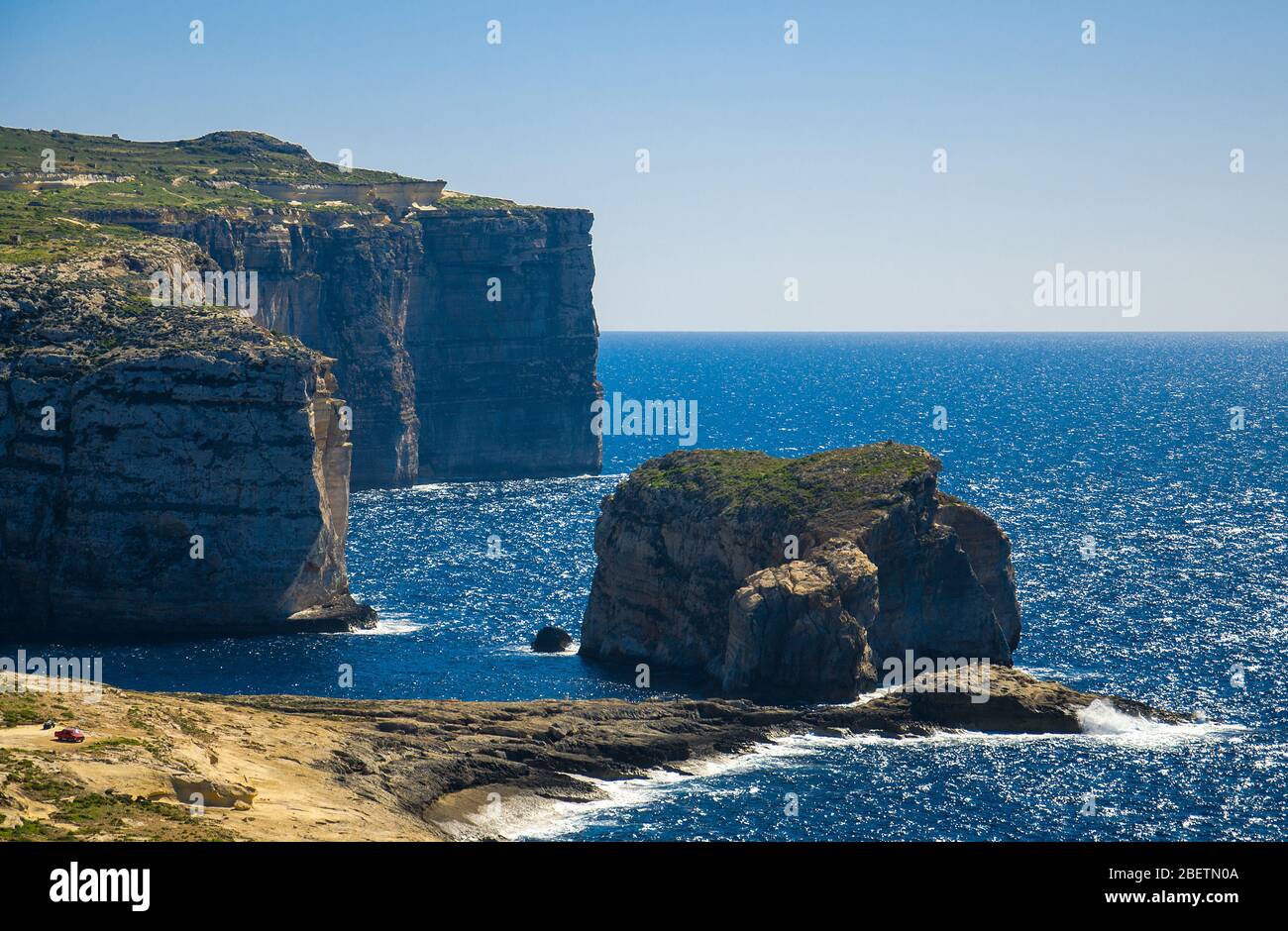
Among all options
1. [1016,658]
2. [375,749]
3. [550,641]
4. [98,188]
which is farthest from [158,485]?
[98,188]

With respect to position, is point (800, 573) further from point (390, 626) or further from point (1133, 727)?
point (390, 626)

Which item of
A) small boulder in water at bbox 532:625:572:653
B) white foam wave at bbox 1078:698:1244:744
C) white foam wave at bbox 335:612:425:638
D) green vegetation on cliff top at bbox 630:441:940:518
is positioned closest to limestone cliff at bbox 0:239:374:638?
white foam wave at bbox 335:612:425:638

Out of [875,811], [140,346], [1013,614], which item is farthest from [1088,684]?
[140,346]

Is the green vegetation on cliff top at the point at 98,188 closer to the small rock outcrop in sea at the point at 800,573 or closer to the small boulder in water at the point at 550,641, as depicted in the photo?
the small boulder in water at the point at 550,641

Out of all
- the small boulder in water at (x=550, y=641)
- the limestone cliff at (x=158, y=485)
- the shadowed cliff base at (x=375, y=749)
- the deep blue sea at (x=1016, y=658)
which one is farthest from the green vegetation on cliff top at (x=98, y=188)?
the shadowed cliff base at (x=375, y=749)

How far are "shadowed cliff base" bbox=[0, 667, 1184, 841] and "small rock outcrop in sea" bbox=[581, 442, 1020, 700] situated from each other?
3.48m

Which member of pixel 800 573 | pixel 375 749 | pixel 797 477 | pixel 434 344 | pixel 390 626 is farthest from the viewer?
pixel 434 344

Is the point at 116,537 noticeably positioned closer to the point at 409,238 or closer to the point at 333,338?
the point at 333,338

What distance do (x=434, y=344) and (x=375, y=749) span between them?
128597 millimetres

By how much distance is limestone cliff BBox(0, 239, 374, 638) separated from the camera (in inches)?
4045

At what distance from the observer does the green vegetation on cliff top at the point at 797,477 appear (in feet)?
300

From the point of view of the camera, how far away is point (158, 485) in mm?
104312

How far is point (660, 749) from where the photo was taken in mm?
73312

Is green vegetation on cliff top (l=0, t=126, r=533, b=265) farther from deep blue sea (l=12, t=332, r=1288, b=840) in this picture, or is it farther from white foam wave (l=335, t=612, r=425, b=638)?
white foam wave (l=335, t=612, r=425, b=638)
